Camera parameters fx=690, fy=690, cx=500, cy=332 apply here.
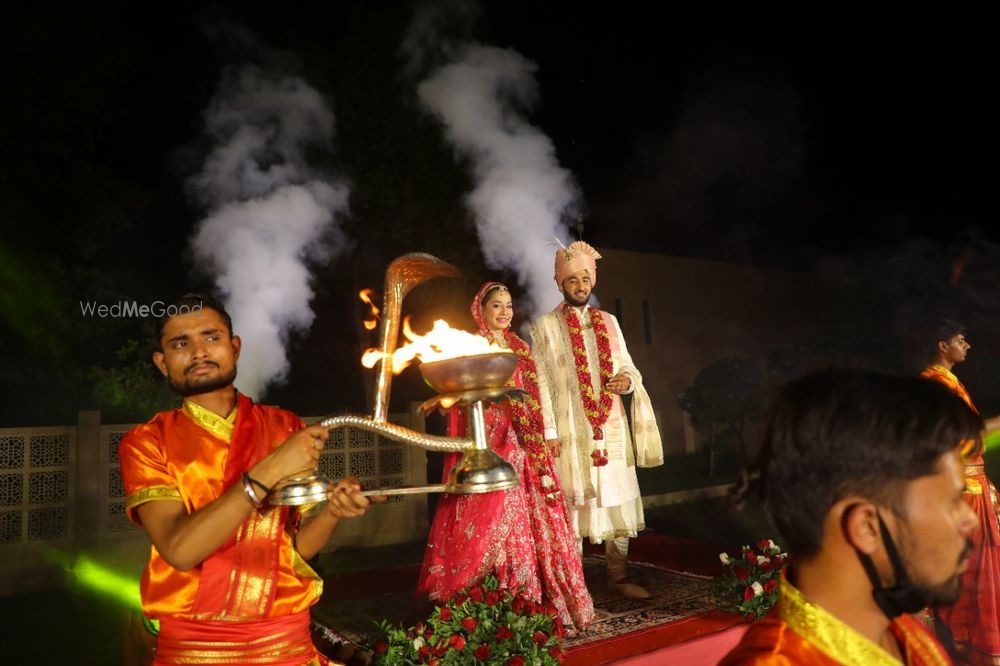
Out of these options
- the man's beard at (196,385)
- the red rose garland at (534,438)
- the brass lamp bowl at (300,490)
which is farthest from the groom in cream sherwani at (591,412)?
the brass lamp bowl at (300,490)

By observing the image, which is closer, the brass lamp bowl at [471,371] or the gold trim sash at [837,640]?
the gold trim sash at [837,640]

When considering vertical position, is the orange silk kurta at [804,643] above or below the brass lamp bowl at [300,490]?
below

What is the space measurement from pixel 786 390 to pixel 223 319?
2.03 meters

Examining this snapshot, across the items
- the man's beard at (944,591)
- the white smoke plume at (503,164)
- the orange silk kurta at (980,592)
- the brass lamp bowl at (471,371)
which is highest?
the white smoke plume at (503,164)

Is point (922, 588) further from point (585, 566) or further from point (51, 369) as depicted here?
point (51, 369)

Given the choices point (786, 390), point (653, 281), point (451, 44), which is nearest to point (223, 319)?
point (786, 390)

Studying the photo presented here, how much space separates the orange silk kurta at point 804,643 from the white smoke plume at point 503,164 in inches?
191

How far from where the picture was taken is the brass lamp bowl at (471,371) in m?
1.86

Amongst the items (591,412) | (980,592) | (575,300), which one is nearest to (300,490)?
(591,412)

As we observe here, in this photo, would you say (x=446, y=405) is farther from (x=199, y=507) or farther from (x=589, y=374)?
(x=589, y=374)

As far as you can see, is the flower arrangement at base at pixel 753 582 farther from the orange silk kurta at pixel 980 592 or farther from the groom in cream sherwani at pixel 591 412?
the orange silk kurta at pixel 980 592

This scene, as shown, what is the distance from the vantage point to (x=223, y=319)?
2662 mm

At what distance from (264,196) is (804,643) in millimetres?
9895

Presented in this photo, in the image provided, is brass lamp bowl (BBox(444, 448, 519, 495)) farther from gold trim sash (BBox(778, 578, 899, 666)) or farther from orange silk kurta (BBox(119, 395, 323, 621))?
orange silk kurta (BBox(119, 395, 323, 621))
